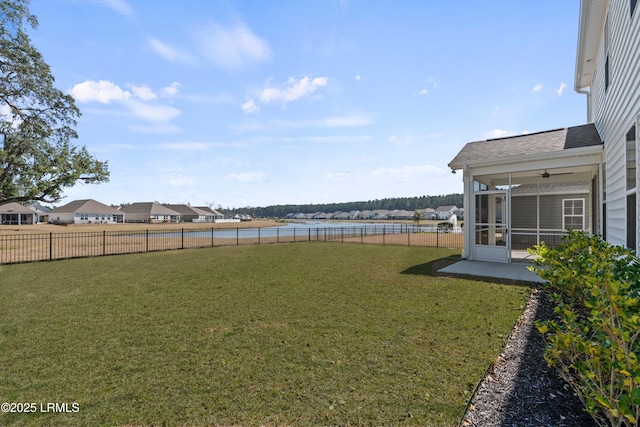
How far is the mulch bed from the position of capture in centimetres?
217

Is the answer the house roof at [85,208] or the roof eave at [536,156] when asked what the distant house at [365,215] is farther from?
the roof eave at [536,156]

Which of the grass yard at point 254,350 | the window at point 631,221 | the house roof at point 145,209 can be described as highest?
the house roof at point 145,209

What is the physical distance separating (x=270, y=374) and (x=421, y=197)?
388 ft

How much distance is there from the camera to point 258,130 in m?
17.6

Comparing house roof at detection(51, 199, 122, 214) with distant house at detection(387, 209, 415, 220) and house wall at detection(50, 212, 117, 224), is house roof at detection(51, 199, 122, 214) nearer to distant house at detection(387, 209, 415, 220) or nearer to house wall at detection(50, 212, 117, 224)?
house wall at detection(50, 212, 117, 224)

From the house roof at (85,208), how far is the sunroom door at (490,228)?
64892mm

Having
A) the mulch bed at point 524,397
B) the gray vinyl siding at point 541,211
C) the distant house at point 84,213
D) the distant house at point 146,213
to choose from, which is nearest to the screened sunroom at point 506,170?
the gray vinyl siding at point 541,211

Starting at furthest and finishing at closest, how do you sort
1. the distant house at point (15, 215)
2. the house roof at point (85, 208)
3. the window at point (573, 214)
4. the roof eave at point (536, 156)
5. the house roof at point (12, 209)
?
the house roof at point (85, 208) → the distant house at point (15, 215) → the house roof at point (12, 209) → the window at point (573, 214) → the roof eave at point (536, 156)

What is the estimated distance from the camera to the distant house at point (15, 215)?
47.7 m

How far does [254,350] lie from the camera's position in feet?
11.4

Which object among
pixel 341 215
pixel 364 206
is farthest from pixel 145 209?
pixel 364 206

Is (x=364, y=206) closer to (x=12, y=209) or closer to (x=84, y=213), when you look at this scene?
(x=84, y=213)

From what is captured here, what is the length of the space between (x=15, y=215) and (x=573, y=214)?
7146 cm

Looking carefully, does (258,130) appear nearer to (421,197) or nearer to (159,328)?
(159,328)
